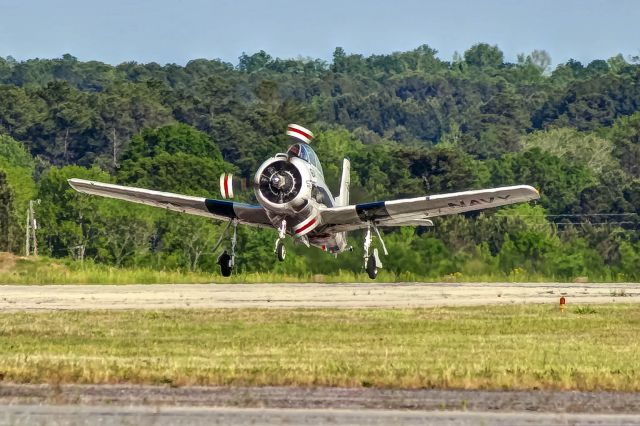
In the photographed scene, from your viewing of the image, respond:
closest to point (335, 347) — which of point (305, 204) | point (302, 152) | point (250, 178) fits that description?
point (305, 204)

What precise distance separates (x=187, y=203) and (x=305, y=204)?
633cm

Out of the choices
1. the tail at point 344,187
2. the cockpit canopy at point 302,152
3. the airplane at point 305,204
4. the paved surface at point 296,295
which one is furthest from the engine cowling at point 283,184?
the tail at point 344,187

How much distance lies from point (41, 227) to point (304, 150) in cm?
5297

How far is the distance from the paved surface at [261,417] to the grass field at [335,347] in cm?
253

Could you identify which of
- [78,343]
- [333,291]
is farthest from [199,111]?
[78,343]

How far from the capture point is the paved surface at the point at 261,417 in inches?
612

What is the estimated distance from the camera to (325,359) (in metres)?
22.1

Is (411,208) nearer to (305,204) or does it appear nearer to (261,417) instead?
(305,204)

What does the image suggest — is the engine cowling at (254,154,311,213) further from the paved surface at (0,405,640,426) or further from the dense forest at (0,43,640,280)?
the paved surface at (0,405,640,426)

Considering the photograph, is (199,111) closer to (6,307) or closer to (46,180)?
(46,180)

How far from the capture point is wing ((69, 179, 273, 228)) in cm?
4134

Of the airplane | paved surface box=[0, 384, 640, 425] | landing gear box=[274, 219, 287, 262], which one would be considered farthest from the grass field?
the airplane

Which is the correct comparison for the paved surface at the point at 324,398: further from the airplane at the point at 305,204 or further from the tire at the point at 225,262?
the tire at the point at 225,262

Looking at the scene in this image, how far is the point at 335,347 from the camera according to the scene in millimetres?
24359
